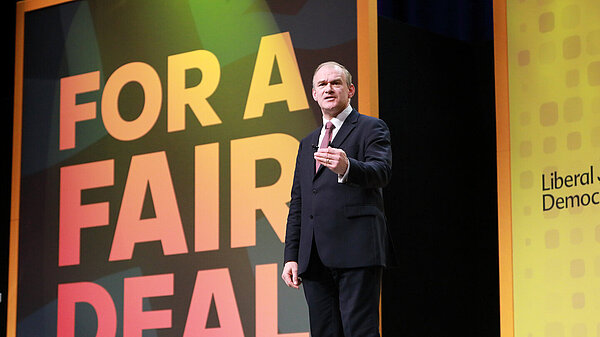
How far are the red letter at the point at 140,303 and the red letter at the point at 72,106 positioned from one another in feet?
3.07

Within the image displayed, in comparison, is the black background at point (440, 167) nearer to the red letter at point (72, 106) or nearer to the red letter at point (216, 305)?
the red letter at point (216, 305)

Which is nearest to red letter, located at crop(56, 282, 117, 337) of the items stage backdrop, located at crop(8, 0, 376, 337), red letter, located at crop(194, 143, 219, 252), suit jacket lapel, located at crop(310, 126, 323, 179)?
stage backdrop, located at crop(8, 0, 376, 337)

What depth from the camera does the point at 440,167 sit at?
4.69m

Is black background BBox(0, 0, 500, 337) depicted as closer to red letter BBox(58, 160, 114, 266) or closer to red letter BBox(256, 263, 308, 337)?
red letter BBox(256, 263, 308, 337)

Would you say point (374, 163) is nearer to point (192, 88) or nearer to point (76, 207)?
point (192, 88)

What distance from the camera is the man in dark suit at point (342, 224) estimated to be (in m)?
3.09

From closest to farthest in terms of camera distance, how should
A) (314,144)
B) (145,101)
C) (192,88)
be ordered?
(314,144) → (192,88) → (145,101)

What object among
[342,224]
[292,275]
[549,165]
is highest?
[549,165]

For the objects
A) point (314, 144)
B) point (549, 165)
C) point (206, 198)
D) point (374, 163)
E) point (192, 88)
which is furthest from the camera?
point (192, 88)

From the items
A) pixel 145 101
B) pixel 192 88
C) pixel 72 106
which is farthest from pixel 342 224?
pixel 72 106

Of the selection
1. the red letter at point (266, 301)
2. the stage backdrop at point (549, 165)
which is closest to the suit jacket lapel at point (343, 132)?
the stage backdrop at point (549, 165)

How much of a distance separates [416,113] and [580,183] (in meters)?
0.95

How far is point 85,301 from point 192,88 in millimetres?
1299

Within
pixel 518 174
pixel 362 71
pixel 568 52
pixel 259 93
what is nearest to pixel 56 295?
pixel 259 93
